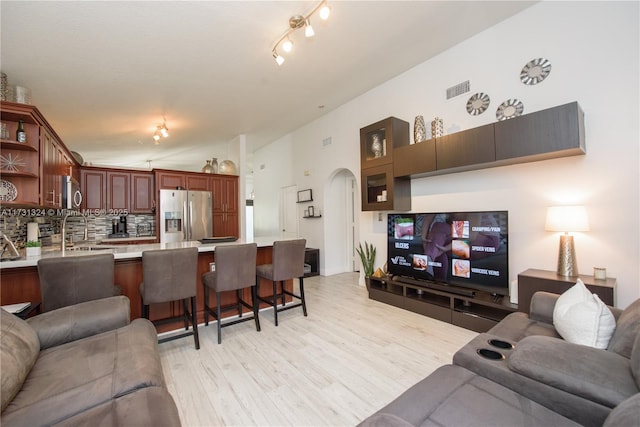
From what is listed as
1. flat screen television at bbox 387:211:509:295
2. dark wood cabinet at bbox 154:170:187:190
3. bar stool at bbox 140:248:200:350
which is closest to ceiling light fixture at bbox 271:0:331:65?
bar stool at bbox 140:248:200:350

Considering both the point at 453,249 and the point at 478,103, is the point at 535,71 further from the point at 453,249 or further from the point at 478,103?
the point at 453,249

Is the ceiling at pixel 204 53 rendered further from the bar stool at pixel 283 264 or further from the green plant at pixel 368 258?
the green plant at pixel 368 258

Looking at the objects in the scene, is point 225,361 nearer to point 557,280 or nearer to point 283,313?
point 283,313

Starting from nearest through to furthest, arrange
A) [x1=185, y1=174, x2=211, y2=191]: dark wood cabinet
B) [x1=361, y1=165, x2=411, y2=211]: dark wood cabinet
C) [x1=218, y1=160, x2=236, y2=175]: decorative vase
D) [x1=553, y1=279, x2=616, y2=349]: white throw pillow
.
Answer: [x1=553, y1=279, x2=616, y2=349]: white throw pillow < [x1=361, y1=165, x2=411, y2=211]: dark wood cabinet < [x1=185, y1=174, x2=211, y2=191]: dark wood cabinet < [x1=218, y1=160, x2=236, y2=175]: decorative vase

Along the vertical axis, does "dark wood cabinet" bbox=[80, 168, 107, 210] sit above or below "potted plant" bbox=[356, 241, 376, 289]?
above

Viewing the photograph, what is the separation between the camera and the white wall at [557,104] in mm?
2352

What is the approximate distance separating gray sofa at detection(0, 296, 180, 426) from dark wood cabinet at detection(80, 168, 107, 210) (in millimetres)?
4466

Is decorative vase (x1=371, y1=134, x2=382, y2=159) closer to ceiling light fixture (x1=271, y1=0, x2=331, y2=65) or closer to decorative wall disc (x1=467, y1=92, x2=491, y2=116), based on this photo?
decorative wall disc (x1=467, y1=92, x2=491, y2=116)

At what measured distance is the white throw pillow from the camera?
1436mm

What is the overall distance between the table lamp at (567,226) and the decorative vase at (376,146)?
213 cm

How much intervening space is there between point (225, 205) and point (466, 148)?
5.00 metres

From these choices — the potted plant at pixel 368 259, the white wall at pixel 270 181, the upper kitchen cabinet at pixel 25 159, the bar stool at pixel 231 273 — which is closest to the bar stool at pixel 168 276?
the bar stool at pixel 231 273

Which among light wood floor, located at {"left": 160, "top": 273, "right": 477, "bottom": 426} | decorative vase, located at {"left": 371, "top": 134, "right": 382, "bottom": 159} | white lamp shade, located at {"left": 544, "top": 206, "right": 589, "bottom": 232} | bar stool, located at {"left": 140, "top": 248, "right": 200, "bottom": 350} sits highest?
decorative vase, located at {"left": 371, "top": 134, "right": 382, "bottom": 159}

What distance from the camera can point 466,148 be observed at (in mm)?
2992
